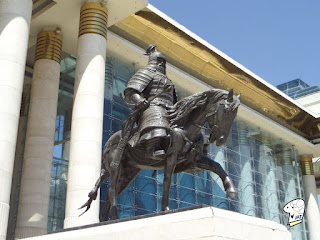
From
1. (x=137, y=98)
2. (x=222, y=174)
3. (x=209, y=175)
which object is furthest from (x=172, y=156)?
(x=209, y=175)

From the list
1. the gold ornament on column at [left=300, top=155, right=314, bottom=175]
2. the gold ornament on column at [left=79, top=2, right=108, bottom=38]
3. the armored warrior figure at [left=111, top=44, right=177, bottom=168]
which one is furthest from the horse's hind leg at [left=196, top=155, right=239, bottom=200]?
the gold ornament on column at [left=300, top=155, right=314, bottom=175]

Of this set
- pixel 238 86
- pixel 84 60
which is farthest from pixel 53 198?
pixel 238 86

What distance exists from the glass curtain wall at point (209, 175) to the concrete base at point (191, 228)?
31.0 feet

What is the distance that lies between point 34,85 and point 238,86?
30.4 ft

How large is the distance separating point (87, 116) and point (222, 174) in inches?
256

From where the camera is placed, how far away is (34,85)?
41.7ft

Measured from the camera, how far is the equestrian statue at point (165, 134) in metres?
4.37

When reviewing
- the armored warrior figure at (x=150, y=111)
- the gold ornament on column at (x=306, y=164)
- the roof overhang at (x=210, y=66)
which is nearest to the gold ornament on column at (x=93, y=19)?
the roof overhang at (x=210, y=66)

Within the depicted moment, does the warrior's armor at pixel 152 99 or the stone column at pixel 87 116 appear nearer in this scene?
the warrior's armor at pixel 152 99

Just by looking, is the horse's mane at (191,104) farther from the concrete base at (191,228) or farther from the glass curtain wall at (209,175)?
the glass curtain wall at (209,175)

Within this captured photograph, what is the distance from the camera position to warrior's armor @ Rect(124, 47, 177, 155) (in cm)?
456

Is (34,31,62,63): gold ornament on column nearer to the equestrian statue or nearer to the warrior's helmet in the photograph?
the warrior's helmet

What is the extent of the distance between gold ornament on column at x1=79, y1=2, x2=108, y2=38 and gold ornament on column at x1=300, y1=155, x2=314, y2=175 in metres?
16.9

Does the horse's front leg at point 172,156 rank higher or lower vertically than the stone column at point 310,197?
lower
